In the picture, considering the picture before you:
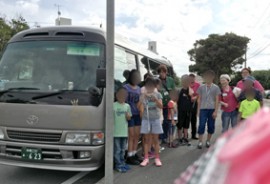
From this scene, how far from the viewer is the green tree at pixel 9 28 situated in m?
26.2

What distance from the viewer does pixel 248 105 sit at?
6297 millimetres

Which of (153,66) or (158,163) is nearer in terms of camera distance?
(158,163)

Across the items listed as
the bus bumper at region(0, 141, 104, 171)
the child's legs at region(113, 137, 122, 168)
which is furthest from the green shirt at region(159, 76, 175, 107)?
the bus bumper at region(0, 141, 104, 171)

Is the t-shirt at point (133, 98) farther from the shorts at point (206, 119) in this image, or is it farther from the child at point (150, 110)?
the shorts at point (206, 119)

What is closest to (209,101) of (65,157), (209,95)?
(209,95)

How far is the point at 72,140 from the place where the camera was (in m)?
4.82

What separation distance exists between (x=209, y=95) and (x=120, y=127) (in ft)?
8.73

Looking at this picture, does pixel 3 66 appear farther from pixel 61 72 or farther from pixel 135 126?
pixel 135 126

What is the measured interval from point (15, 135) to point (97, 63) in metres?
1.68

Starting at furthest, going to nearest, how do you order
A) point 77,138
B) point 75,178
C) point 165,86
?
point 165,86 < point 75,178 < point 77,138

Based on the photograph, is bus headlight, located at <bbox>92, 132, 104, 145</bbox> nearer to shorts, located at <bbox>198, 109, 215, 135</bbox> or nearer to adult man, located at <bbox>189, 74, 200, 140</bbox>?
→ shorts, located at <bbox>198, 109, 215, 135</bbox>

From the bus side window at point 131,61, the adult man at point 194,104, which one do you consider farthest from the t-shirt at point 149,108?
the adult man at point 194,104

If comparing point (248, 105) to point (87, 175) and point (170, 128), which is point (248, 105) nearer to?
point (170, 128)

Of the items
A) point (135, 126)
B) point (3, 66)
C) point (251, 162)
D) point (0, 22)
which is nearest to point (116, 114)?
point (135, 126)
